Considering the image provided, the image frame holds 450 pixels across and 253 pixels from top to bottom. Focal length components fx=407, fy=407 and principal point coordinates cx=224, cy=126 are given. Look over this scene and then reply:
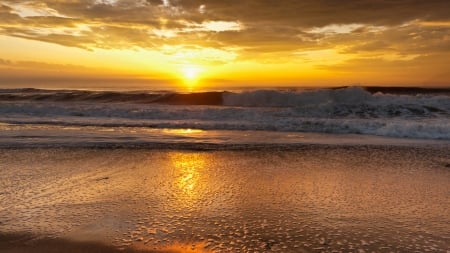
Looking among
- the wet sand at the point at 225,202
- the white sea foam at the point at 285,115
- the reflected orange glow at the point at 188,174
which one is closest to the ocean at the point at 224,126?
the white sea foam at the point at 285,115

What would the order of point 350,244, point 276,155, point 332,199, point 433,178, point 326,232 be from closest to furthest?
point 350,244 → point 326,232 → point 332,199 → point 433,178 → point 276,155

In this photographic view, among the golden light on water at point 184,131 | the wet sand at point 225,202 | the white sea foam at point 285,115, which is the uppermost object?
the white sea foam at point 285,115

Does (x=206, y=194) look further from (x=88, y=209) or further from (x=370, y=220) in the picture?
(x=370, y=220)

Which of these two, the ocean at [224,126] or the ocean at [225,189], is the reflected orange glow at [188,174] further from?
the ocean at [224,126]

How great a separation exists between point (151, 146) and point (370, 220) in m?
5.70

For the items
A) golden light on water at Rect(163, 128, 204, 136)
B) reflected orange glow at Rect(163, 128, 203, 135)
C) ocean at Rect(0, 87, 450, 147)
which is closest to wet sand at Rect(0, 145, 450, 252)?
ocean at Rect(0, 87, 450, 147)

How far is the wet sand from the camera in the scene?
3.60 m

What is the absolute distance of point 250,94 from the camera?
26.8 m

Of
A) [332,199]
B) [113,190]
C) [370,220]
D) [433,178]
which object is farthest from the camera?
[433,178]

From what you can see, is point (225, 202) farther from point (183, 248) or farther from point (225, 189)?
point (183, 248)

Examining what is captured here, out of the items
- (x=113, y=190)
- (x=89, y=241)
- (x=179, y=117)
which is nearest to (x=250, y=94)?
(x=179, y=117)

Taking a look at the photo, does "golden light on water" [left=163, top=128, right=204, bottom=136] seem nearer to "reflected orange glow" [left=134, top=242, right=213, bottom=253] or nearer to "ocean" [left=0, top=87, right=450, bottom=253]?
"ocean" [left=0, top=87, right=450, bottom=253]

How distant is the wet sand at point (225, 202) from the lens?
3.60 metres

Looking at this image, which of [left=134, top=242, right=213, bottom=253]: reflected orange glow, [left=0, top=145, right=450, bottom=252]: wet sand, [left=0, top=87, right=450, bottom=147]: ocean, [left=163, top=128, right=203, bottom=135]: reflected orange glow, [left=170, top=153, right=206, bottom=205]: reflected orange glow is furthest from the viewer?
[left=163, top=128, right=203, bottom=135]: reflected orange glow
